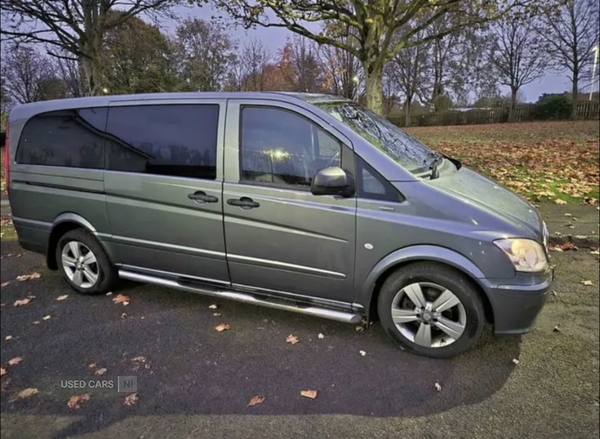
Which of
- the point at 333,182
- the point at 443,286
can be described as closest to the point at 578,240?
the point at 443,286

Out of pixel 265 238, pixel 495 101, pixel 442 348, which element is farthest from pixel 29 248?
pixel 495 101

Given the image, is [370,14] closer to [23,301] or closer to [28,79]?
[23,301]

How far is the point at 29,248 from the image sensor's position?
4.42 m

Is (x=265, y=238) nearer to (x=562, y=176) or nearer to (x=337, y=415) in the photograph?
(x=337, y=415)

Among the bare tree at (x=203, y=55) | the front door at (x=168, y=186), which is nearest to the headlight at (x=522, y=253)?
the front door at (x=168, y=186)

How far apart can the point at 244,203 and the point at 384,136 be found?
127cm

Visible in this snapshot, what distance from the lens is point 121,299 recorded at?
4039 mm

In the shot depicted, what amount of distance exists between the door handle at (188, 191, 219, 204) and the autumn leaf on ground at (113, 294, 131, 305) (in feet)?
4.52

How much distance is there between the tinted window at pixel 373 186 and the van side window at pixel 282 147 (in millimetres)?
206

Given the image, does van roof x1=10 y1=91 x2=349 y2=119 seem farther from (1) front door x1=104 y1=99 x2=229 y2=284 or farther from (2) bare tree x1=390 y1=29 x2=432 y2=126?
(2) bare tree x1=390 y1=29 x2=432 y2=126

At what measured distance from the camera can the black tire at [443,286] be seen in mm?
2764

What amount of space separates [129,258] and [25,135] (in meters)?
1.73

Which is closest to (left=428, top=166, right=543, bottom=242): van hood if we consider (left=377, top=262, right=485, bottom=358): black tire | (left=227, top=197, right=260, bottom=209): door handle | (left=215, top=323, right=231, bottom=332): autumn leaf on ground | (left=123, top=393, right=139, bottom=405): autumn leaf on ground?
(left=377, top=262, right=485, bottom=358): black tire

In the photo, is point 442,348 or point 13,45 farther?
point 13,45
